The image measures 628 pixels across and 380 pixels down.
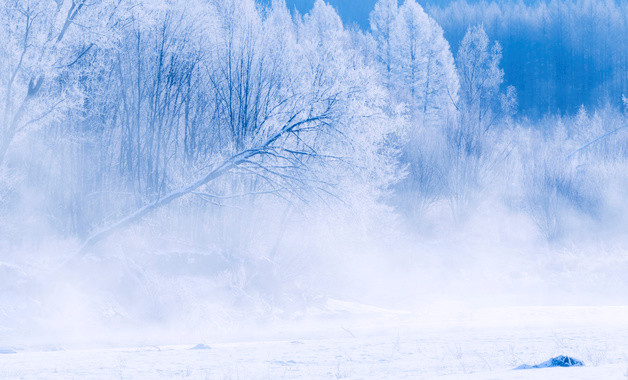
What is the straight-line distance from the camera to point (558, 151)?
32812 millimetres

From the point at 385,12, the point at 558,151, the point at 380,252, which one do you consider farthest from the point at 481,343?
the point at 385,12

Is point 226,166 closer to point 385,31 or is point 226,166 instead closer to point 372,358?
point 372,358

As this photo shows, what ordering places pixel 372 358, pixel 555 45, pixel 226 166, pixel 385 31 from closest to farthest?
1. pixel 372 358
2. pixel 226 166
3. pixel 385 31
4. pixel 555 45

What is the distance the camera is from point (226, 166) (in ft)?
50.4

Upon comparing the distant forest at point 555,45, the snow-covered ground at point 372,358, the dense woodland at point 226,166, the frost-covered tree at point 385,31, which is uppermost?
the distant forest at point 555,45

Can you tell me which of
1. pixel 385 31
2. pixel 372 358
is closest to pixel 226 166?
pixel 372 358

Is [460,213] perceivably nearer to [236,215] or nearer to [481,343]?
[236,215]

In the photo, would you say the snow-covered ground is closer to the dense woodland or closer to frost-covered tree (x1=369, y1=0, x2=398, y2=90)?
the dense woodland

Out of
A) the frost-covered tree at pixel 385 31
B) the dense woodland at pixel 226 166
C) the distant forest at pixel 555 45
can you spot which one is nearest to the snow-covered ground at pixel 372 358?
the dense woodland at pixel 226 166

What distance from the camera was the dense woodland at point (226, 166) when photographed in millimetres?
14664

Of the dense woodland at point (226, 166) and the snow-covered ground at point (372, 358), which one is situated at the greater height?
the dense woodland at point (226, 166)

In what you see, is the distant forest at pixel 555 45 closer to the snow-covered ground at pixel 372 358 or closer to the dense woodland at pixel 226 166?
the dense woodland at pixel 226 166

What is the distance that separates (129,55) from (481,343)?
42.3 ft

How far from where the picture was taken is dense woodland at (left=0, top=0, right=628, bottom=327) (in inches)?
577
